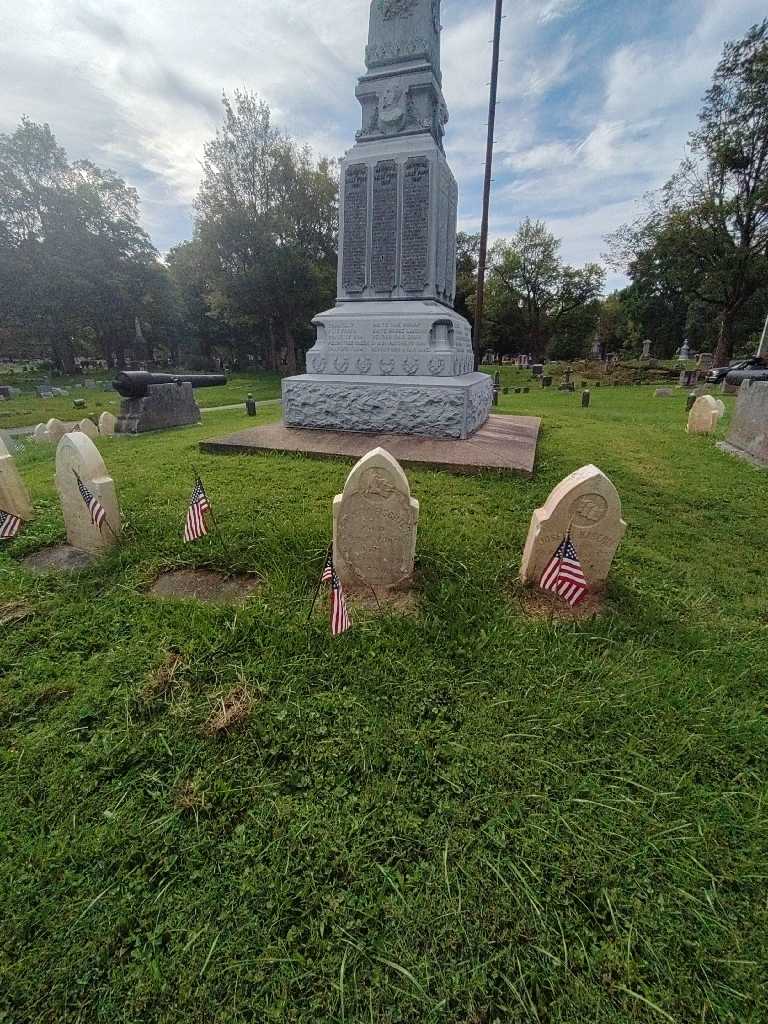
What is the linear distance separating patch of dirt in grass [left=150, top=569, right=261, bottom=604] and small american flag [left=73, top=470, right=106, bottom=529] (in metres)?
0.62

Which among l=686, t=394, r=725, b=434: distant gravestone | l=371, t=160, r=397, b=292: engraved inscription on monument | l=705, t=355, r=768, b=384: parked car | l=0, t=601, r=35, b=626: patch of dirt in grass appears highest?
l=371, t=160, r=397, b=292: engraved inscription on monument

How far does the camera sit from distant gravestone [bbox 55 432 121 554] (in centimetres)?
313

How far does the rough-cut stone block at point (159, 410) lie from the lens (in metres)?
8.66

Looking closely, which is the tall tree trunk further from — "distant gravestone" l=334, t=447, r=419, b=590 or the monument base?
"distant gravestone" l=334, t=447, r=419, b=590

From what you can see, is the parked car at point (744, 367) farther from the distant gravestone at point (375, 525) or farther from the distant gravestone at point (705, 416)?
the distant gravestone at point (375, 525)

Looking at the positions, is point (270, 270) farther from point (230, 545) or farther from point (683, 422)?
point (230, 545)

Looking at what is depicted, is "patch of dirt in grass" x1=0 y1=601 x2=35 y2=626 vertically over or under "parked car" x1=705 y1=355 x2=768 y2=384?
under

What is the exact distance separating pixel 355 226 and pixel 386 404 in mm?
3048

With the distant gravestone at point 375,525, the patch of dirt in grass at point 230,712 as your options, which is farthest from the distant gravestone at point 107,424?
the patch of dirt in grass at point 230,712

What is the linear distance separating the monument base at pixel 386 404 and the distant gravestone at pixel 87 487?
12.3ft

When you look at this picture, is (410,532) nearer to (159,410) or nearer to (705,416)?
(705,416)

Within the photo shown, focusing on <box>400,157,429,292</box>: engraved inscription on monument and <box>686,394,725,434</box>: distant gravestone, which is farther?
<box>686,394,725,434</box>: distant gravestone

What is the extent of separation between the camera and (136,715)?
6.34 ft

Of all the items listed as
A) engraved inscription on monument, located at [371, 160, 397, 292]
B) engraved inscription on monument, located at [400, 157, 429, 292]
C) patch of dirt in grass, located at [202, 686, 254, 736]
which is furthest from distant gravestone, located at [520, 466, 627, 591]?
engraved inscription on monument, located at [371, 160, 397, 292]
